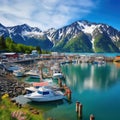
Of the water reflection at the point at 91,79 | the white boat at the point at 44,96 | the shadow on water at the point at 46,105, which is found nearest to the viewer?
the shadow on water at the point at 46,105

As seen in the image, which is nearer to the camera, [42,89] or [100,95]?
[42,89]

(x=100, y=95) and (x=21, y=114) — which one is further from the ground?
(x=21, y=114)

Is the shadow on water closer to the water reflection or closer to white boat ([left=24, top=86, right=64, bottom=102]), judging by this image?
white boat ([left=24, top=86, right=64, bottom=102])

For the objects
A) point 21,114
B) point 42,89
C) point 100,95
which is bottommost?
point 100,95

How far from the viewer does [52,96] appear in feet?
148

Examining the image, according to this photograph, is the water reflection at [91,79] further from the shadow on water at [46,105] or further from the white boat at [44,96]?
the shadow on water at [46,105]

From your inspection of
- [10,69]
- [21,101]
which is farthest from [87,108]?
[10,69]

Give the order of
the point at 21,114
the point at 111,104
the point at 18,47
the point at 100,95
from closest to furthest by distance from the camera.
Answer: the point at 21,114, the point at 111,104, the point at 100,95, the point at 18,47

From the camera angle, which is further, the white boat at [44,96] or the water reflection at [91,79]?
the water reflection at [91,79]

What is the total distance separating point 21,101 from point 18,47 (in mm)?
137548

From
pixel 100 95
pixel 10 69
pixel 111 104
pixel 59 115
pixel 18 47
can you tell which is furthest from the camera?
pixel 18 47

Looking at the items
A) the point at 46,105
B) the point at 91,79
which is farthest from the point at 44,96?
the point at 91,79

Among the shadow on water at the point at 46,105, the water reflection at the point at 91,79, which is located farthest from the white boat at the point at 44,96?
the water reflection at the point at 91,79

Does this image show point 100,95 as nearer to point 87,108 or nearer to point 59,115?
point 87,108
